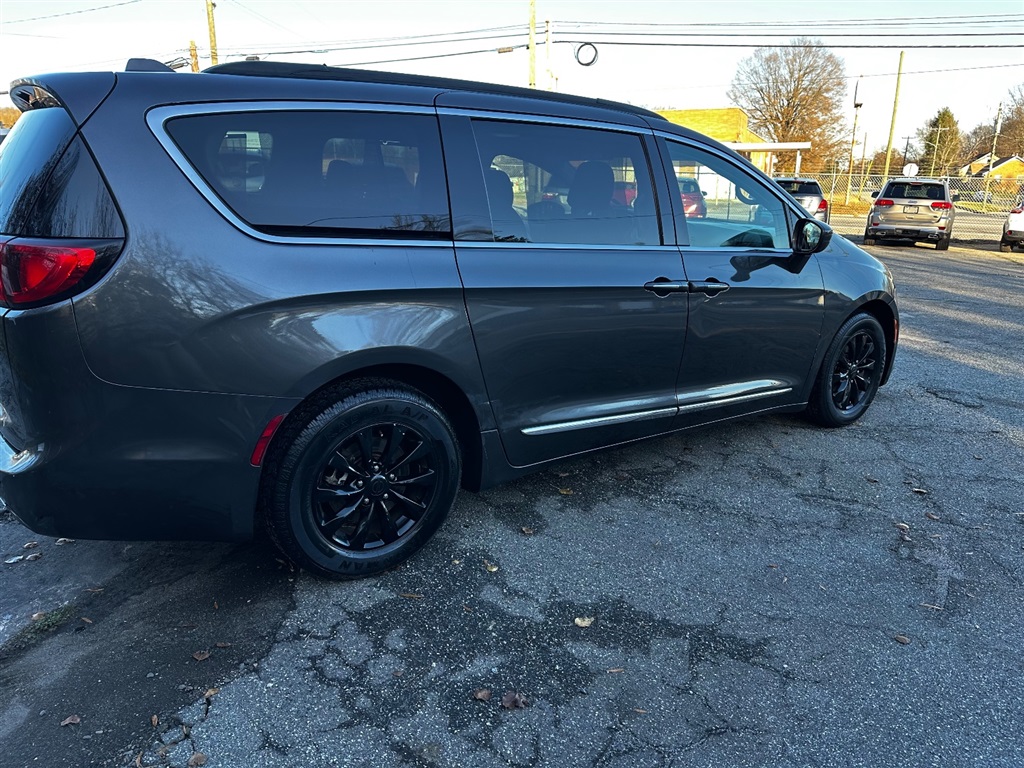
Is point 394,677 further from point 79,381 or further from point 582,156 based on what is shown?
point 582,156

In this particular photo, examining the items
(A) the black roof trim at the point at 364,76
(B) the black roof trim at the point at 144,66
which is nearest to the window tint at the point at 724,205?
(A) the black roof trim at the point at 364,76

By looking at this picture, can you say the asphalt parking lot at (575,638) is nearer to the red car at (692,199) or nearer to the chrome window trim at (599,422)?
the chrome window trim at (599,422)

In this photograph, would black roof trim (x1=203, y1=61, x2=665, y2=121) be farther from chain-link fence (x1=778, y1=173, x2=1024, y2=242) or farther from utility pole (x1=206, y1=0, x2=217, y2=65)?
utility pole (x1=206, y1=0, x2=217, y2=65)

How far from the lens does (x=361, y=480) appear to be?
2818 millimetres

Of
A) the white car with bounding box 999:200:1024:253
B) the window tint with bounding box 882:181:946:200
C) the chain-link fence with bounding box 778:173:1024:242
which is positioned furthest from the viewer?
the chain-link fence with bounding box 778:173:1024:242

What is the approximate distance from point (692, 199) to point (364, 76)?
172 cm

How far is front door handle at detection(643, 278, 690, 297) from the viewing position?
11.3 ft

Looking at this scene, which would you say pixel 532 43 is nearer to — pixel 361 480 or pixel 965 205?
pixel 965 205

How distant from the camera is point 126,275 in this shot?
89.0 inches

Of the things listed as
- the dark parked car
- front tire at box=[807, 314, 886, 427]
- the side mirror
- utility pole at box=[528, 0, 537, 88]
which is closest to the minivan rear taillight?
the dark parked car

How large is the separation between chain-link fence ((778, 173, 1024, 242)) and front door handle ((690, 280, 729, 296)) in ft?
57.9

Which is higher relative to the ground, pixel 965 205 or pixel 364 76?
pixel 364 76

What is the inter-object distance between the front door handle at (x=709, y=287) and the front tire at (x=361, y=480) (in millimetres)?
1407

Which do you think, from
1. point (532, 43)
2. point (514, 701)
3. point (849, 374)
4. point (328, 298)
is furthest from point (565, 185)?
point (532, 43)
